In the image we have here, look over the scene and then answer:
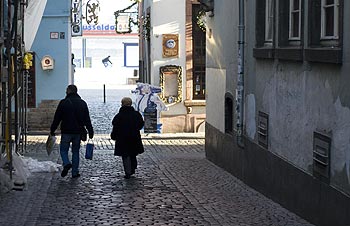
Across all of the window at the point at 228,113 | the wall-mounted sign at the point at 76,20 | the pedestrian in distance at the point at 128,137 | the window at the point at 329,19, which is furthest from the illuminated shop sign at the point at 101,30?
the window at the point at 329,19

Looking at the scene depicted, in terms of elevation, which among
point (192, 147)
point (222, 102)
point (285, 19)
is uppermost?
point (285, 19)

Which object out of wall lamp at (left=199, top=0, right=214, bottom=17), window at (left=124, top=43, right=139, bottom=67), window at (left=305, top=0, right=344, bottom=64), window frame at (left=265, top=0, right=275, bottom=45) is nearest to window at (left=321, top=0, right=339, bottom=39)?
window at (left=305, top=0, right=344, bottom=64)

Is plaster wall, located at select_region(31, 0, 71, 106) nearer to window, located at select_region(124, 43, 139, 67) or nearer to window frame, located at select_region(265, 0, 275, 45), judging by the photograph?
window frame, located at select_region(265, 0, 275, 45)

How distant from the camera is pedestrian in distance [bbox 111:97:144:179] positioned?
49.0ft

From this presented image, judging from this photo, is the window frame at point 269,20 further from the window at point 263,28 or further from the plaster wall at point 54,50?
the plaster wall at point 54,50

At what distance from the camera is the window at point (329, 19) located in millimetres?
9219

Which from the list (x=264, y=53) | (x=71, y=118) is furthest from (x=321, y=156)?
(x=71, y=118)

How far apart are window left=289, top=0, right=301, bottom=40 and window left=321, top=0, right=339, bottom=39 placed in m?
1.40

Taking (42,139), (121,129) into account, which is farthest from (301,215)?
(42,139)

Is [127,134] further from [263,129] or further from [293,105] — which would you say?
[293,105]

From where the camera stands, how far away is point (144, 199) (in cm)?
1220

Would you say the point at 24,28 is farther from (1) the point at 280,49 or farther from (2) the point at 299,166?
(2) the point at 299,166

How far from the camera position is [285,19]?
11602 millimetres

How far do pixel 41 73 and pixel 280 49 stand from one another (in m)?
16.6
